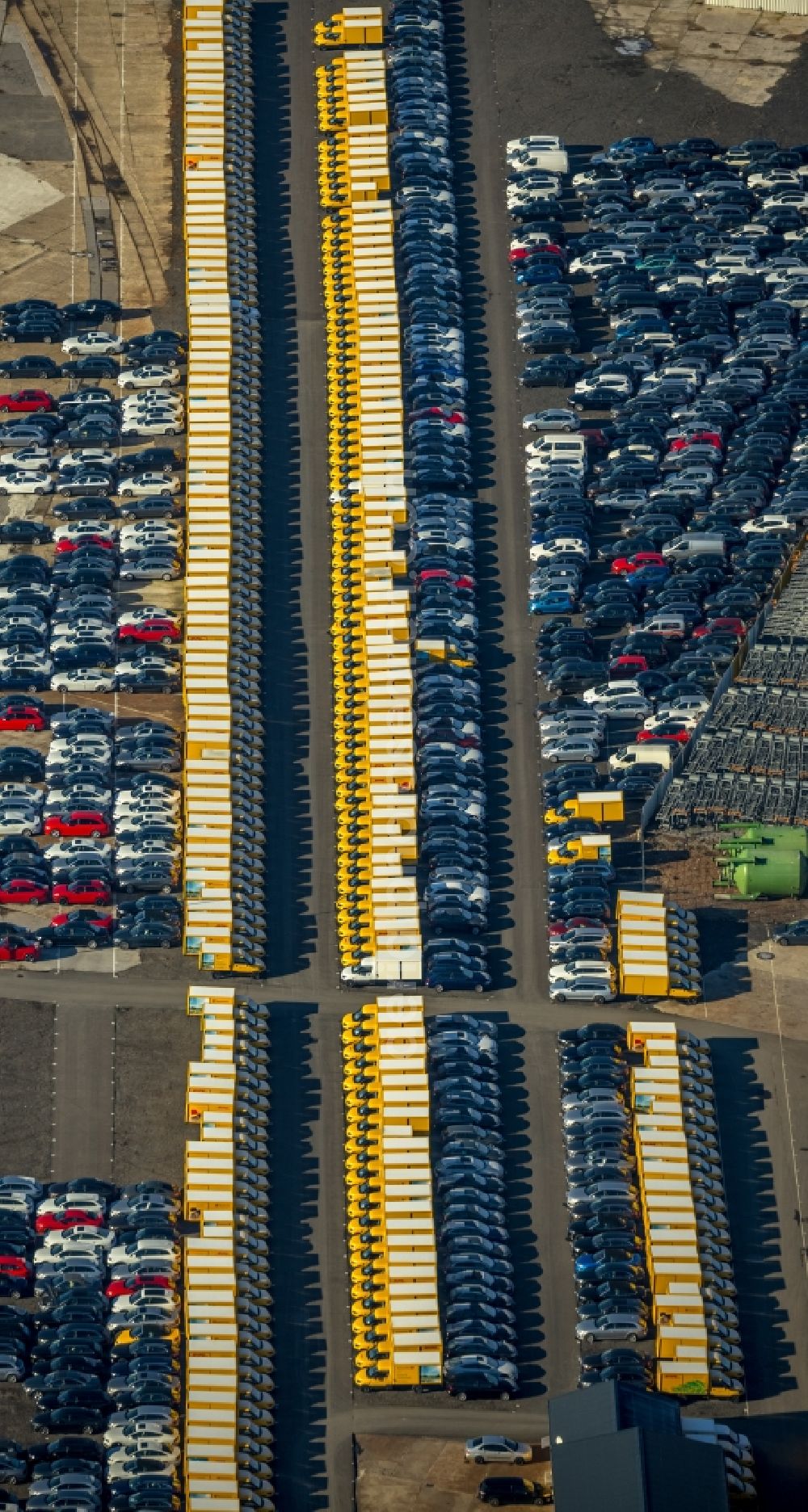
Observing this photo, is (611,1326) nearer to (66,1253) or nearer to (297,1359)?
(297,1359)

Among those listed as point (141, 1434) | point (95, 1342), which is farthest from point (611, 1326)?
point (95, 1342)

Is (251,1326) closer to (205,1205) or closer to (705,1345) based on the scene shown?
(205,1205)

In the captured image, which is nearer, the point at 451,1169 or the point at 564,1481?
the point at 564,1481

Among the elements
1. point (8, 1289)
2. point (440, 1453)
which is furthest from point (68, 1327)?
point (440, 1453)

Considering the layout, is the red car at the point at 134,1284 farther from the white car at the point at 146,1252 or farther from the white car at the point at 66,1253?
the white car at the point at 66,1253

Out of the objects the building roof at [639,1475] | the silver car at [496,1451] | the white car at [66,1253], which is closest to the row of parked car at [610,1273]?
the silver car at [496,1451]

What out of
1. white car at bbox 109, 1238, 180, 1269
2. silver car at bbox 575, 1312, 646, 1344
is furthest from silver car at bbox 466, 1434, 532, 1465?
white car at bbox 109, 1238, 180, 1269
